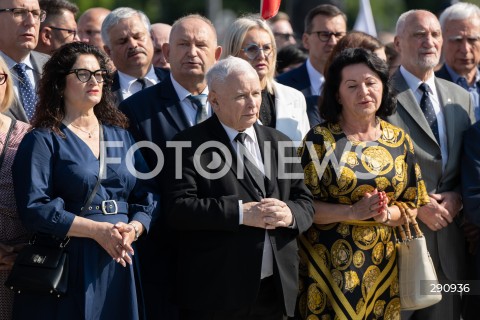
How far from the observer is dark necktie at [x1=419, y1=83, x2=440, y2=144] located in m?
7.24

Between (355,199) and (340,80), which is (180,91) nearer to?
(340,80)

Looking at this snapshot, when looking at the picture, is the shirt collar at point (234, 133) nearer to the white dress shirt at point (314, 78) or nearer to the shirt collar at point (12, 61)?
the shirt collar at point (12, 61)

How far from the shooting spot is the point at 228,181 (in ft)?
19.6

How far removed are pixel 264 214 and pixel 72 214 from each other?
3.84 feet

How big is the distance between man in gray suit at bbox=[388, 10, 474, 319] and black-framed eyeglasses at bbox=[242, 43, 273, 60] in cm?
105

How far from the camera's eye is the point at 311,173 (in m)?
6.35

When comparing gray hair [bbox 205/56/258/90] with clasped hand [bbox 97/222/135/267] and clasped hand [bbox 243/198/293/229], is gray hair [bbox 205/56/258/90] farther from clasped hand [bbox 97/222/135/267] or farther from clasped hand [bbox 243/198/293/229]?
clasped hand [bbox 97/222/135/267]

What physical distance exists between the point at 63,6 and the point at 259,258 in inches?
157

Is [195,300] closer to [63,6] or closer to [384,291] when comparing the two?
[384,291]

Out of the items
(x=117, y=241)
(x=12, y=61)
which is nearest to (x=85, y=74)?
(x=117, y=241)

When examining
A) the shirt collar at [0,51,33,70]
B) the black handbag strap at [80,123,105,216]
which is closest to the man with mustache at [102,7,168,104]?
the shirt collar at [0,51,33,70]

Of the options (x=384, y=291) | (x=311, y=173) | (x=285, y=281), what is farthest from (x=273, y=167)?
(x=384, y=291)

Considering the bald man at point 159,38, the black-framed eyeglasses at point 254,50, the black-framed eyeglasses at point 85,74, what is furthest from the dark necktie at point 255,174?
the bald man at point 159,38

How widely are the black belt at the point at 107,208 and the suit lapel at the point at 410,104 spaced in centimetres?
240
